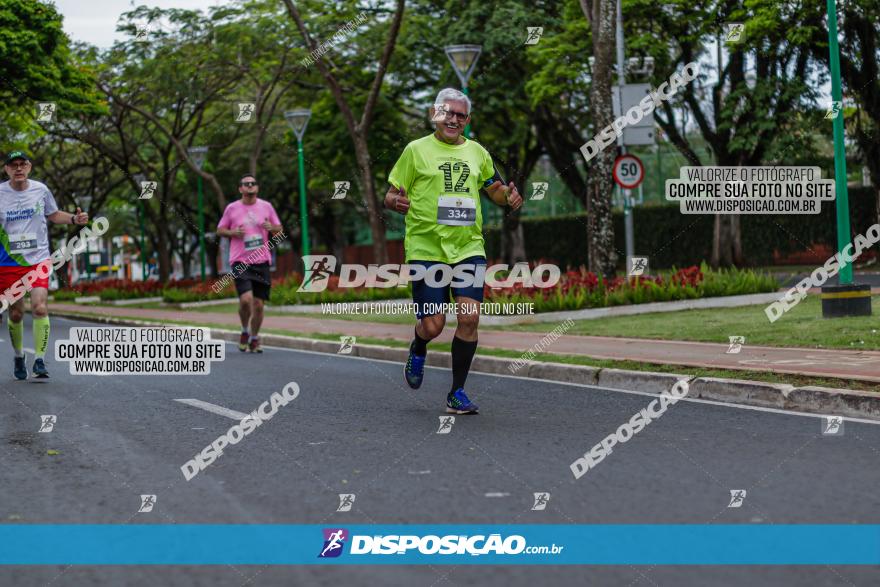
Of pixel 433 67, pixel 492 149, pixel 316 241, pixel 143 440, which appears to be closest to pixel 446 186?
pixel 143 440

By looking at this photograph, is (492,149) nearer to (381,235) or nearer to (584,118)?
(584,118)

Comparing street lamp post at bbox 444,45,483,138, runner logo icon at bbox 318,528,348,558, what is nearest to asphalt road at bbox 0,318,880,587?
runner logo icon at bbox 318,528,348,558

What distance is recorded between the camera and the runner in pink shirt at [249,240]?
1373 centimetres

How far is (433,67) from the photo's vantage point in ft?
111

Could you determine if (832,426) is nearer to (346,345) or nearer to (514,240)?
(346,345)

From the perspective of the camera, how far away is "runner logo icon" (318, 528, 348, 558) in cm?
438

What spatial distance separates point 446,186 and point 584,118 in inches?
1071

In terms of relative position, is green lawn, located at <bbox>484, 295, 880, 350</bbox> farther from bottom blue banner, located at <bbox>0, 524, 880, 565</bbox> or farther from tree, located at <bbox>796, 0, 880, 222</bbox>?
tree, located at <bbox>796, 0, 880, 222</bbox>

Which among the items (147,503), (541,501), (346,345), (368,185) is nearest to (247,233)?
(346,345)

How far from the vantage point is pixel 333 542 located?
450 centimetres

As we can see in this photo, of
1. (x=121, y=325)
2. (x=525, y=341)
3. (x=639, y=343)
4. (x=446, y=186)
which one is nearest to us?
(x=446, y=186)

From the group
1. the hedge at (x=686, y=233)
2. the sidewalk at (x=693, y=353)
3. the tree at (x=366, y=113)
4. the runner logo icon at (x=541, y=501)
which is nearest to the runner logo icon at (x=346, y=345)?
the sidewalk at (x=693, y=353)

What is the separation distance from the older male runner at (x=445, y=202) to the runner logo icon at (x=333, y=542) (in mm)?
3246

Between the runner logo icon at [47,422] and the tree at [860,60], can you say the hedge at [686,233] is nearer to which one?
the tree at [860,60]
